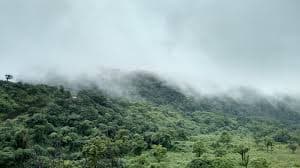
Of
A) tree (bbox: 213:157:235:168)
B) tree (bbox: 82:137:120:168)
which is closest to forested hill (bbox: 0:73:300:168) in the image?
tree (bbox: 82:137:120:168)

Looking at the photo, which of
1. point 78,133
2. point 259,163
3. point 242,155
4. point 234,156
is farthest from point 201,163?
point 78,133

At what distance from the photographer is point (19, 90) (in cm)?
14750

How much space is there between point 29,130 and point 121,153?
2550 cm

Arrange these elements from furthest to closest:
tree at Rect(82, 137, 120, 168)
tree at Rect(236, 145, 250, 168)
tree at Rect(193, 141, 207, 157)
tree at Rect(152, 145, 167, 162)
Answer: tree at Rect(193, 141, 207, 157) → tree at Rect(152, 145, 167, 162) → tree at Rect(236, 145, 250, 168) → tree at Rect(82, 137, 120, 168)

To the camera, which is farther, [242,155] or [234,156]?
[234,156]

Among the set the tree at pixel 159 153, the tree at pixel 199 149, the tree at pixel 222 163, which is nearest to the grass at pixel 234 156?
the tree at pixel 159 153

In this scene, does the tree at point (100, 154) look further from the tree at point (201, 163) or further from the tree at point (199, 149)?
the tree at point (199, 149)

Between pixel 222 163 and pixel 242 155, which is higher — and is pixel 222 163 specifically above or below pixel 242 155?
below

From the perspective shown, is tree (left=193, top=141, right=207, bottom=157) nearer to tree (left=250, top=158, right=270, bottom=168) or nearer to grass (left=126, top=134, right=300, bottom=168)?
grass (left=126, top=134, right=300, bottom=168)

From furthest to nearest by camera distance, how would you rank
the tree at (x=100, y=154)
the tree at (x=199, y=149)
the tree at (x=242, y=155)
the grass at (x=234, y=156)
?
1. the tree at (x=199, y=149)
2. the grass at (x=234, y=156)
3. the tree at (x=242, y=155)
4. the tree at (x=100, y=154)

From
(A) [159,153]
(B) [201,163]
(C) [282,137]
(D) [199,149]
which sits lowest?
(B) [201,163]

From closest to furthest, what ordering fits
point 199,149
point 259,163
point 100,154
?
point 100,154, point 259,163, point 199,149

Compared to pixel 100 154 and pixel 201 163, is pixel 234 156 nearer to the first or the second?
pixel 201 163

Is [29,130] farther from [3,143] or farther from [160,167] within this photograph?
[160,167]
